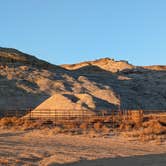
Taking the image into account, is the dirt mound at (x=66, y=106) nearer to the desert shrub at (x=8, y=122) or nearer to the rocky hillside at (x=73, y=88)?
the rocky hillside at (x=73, y=88)

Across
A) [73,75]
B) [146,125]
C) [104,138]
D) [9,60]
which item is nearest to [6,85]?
[73,75]

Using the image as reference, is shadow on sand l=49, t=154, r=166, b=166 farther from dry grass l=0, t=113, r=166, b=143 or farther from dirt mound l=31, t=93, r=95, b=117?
dirt mound l=31, t=93, r=95, b=117

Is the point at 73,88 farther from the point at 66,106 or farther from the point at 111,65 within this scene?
the point at 111,65

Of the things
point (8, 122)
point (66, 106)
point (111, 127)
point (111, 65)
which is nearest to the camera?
point (111, 127)

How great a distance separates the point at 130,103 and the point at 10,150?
58375 mm

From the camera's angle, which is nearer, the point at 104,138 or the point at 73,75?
the point at 104,138

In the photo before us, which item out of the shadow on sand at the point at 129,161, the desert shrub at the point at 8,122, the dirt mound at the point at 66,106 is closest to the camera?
the shadow on sand at the point at 129,161

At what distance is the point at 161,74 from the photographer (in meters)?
123

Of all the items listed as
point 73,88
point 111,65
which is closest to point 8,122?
point 73,88

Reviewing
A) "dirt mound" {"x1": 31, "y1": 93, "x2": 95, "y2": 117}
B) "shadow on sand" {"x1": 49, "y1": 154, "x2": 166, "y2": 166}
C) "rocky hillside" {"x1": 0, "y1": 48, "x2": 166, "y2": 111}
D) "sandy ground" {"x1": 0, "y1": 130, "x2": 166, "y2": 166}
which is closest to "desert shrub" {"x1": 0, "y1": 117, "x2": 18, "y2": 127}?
"dirt mound" {"x1": 31, "y1": 93, "x2": 95, "y2": 117}

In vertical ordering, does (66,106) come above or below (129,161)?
above

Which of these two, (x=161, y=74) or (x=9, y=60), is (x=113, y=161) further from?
(x=161, y=74)

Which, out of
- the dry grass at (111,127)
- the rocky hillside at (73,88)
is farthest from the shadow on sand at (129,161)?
the rocky hillside at (73,88)

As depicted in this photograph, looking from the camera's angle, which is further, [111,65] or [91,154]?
[111,65]
